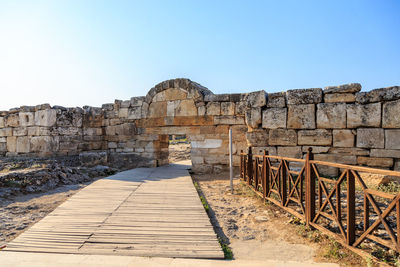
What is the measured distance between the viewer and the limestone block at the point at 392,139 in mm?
5648

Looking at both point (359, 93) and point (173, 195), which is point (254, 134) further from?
point (173, 195)

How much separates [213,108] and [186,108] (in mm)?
1021

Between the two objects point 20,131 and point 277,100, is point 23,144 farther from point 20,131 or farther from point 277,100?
point 277,100

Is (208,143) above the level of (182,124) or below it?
below

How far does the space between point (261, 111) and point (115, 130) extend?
19.9 ft

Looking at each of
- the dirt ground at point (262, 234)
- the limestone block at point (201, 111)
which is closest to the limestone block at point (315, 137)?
the dirt ground at point (262, 234)

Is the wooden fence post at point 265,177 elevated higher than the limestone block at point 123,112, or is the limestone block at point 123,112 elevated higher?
the limestone block at point 123,112

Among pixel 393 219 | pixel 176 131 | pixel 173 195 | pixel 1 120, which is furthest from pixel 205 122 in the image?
pixel 1 120

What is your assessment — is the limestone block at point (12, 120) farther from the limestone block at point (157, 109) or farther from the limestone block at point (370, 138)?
the limestone block at point (370, 138)

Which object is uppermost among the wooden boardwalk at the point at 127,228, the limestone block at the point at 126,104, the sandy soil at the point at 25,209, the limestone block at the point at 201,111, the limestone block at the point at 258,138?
the limestone block at the point at 126,104

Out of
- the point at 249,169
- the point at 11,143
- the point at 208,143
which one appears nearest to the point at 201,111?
the point at 208,143

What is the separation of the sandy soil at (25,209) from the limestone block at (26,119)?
4.97 m

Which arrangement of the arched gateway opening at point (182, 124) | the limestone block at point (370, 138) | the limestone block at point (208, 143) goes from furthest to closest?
1. the limestone block at point (208, 143)
2. the arched gateway opening at point (182, 124)
3. the limestone block at point (370, 138)

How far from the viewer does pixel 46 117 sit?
29.4 feet
